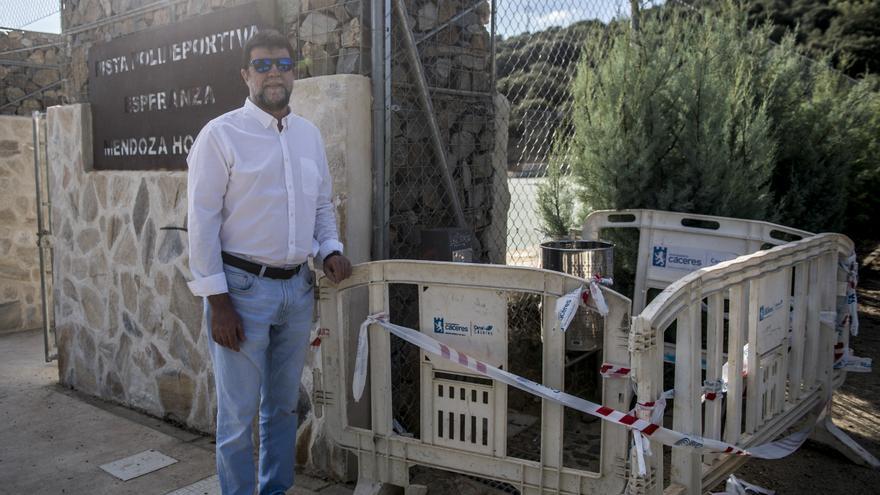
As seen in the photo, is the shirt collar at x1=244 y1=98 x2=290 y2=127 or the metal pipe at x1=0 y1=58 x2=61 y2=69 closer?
the shirt collar at x1=244 y1=98 x2=290 y2=127

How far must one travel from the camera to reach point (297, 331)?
10.8ft

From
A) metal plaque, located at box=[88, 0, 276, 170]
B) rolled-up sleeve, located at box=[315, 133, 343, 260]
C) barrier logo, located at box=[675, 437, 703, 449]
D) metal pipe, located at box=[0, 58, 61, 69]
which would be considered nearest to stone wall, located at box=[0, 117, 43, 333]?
metal pipe, located at box=[0, 58, 61, 69]

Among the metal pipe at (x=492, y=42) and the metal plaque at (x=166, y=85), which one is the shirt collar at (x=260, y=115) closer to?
the metal plaque at (x=166, y=85)

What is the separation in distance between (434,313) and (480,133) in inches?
81.8

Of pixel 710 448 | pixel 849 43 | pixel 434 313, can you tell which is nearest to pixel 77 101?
pixel 434 313

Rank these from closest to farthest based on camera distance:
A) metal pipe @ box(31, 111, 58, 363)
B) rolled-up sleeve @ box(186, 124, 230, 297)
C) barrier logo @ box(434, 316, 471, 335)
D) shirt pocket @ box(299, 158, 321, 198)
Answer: rolled-up sleeve @ box(186, 124, 230, 297), barrier logo @ box(434, 316, 471, 335), shirt pocket @ box(299, 158, 321, 198), metal pipe @ box(31, 111, 58, 363)

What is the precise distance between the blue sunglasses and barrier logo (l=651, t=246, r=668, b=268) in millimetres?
2636

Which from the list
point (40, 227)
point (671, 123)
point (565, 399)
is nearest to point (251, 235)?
point (565, 399)

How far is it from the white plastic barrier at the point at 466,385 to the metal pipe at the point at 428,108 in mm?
1247

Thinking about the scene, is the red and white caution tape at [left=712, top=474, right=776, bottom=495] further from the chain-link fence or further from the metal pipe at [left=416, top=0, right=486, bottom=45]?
the metal pipe at [left=416, top=0, right=486, bottom=45]

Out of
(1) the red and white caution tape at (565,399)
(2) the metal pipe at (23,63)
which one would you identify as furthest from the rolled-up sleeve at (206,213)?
(2) the metal pipe at (23,63)

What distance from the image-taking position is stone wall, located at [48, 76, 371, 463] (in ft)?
12.6

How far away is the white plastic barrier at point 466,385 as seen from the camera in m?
2.77

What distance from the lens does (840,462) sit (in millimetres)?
4211
